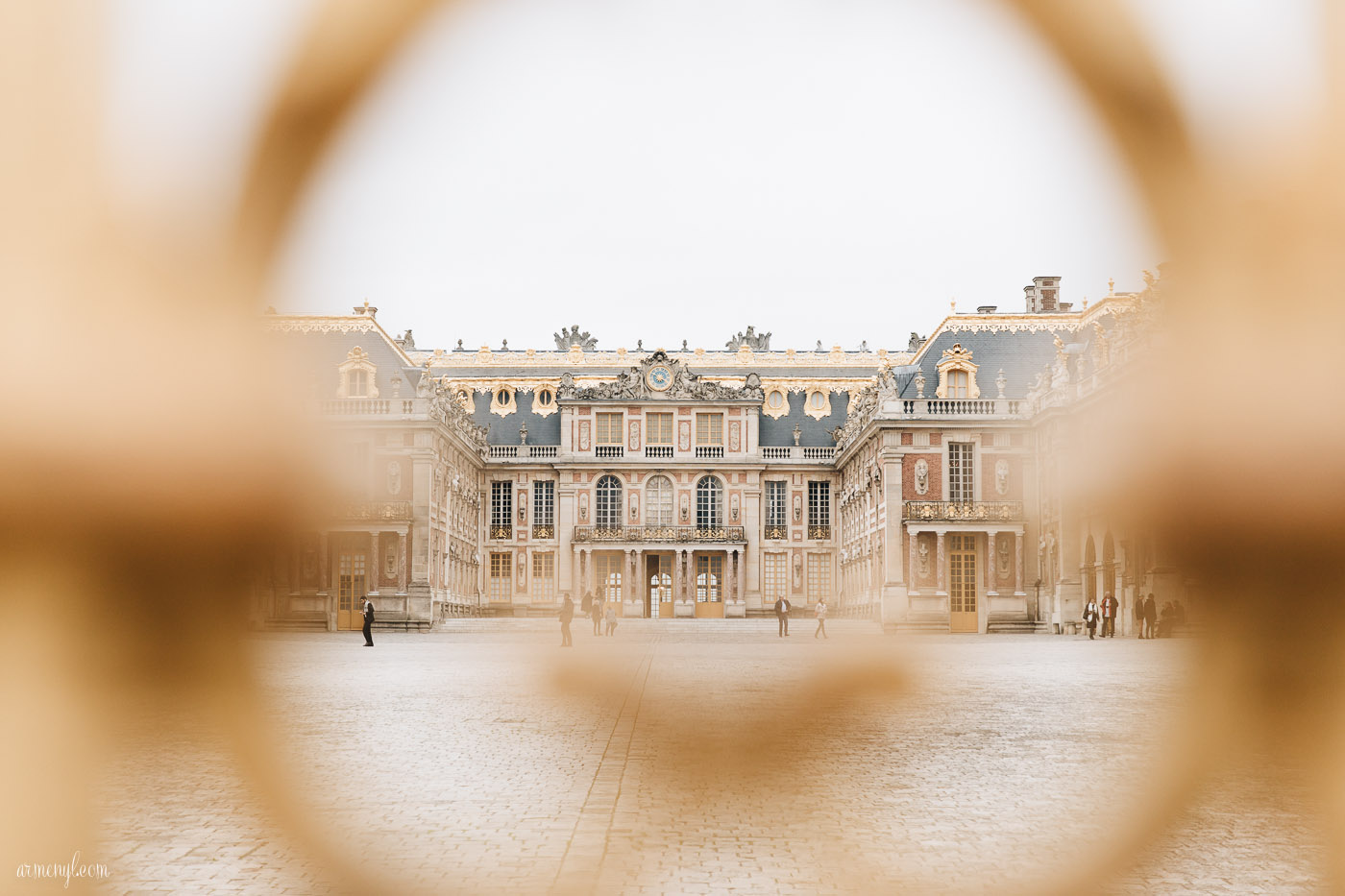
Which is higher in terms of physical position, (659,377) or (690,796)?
(659,377)

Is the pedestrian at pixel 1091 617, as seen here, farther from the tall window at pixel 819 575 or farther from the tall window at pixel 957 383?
the tall window at pixel 819 575

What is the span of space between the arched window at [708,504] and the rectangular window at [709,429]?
1.98 meters

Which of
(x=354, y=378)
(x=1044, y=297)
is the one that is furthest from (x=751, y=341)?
(x=354, y=378)

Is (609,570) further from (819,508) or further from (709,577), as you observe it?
(819,508)

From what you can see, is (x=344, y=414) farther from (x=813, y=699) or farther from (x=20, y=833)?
(x=813, y=699)

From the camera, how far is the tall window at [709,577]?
67438mm

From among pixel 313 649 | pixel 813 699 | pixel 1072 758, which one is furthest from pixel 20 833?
pixel 313 649

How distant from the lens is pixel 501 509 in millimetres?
67938

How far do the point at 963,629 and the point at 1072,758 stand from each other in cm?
3753

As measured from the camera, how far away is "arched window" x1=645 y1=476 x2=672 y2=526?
67.9 metres

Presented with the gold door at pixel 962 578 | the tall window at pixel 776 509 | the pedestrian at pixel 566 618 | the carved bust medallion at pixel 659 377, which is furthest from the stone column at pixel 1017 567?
the carved bust medallion at pixel 659 377

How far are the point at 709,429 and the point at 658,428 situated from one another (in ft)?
8.88

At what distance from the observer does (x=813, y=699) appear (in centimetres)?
1493

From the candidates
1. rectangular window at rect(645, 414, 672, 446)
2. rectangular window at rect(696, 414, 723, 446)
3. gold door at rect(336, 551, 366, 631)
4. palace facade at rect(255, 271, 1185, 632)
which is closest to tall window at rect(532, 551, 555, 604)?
palace facade at rect(255, 271, 1185, 632)
